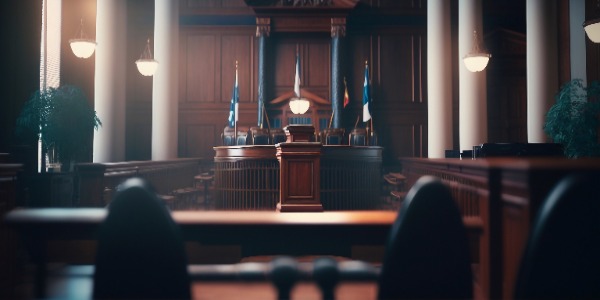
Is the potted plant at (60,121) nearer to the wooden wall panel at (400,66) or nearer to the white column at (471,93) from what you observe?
the white column at (471,93)

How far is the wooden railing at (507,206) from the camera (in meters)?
2.35

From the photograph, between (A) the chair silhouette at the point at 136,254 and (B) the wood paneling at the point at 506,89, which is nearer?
(A) the chair silhouette at the point at 136,254

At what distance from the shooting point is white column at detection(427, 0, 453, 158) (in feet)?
33.6

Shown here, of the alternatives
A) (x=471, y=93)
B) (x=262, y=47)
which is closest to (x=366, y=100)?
(x=471, y=93)

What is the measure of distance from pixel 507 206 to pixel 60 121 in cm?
623

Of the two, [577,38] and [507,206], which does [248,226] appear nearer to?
[507,206]

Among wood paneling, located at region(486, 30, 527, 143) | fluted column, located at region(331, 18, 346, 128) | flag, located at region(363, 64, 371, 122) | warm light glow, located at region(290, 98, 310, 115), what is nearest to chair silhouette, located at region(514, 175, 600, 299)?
warm light glow, located at region(290, 98, 310, 115)

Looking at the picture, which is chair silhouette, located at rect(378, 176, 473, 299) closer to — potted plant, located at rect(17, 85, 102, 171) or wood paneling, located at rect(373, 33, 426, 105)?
potted plant, located at rect(17, 85, 102, 171)

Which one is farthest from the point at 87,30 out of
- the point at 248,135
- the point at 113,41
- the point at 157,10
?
the point at 248,135

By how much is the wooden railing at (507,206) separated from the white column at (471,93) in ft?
18.1

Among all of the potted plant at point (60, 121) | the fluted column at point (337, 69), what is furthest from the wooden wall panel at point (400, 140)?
the potted plant at point (60, 121)

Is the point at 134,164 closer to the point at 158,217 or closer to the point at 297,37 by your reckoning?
the point at 158,217

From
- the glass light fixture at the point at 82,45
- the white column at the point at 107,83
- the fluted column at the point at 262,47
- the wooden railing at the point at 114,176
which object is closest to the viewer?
the wooden railing at the point at 114,176

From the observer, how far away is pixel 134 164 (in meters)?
6.66
